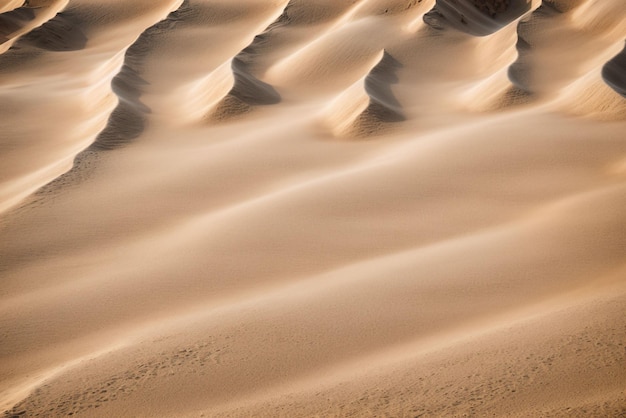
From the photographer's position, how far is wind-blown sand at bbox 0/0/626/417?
2.86 metres

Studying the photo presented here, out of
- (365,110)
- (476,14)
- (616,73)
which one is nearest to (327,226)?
(365,110)

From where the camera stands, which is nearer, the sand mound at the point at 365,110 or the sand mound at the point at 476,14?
the sand mound at the point at 365,110

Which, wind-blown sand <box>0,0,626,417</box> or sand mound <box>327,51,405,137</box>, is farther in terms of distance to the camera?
sand mound <box>327,51,405,137</box>

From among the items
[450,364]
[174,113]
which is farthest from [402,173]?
[174,113]

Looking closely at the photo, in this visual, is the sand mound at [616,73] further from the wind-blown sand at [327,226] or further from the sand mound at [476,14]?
the sand mound at [476,14]

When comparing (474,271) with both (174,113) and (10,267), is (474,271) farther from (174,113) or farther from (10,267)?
(174,113)

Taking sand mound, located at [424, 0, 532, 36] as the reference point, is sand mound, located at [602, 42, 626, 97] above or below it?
below

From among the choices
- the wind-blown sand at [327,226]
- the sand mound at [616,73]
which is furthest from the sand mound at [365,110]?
the sand mound at [616,73]

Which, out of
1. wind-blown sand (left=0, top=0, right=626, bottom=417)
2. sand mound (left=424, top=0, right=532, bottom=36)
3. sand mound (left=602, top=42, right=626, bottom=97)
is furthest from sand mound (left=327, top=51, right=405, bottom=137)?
sand mound (left=424, top=0, right=532, bottom=36)

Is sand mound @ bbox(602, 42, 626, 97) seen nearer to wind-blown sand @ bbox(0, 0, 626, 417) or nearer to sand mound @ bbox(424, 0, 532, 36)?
wind-blown sand @ bbox(0, 0, 626, 417)

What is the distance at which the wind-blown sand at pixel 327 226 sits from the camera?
113 inches

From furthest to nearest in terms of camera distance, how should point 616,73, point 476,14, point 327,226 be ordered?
point 476,14 < point 616,73 < point 327,226

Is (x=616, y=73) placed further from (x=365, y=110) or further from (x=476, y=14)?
(x=476, y=14)

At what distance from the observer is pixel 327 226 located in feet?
16.0
